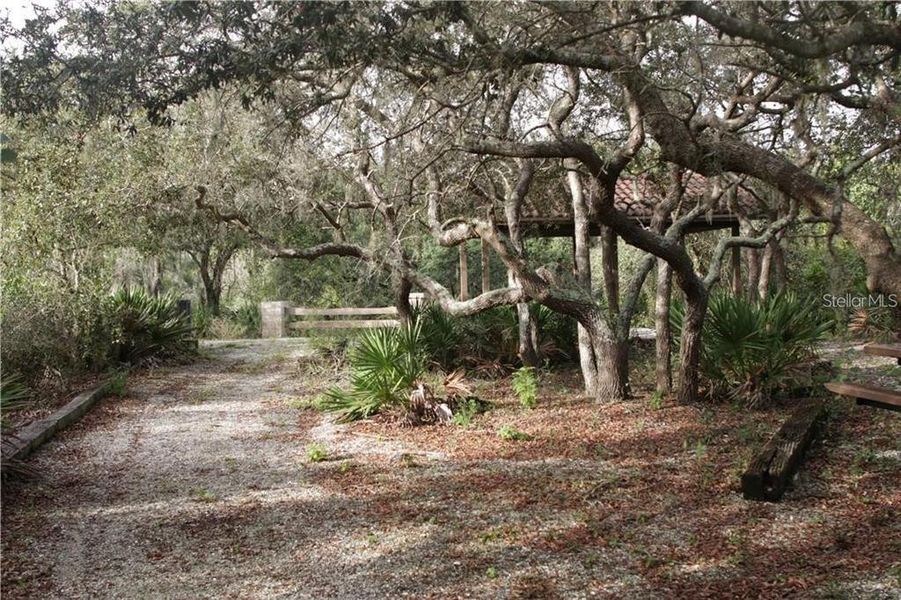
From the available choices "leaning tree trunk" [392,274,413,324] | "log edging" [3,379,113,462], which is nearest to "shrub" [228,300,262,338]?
"leaning tree trunk" [392,274,413,324]

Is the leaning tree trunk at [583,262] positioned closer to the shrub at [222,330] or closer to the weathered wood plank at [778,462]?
the weathered wood plank at [778,462]

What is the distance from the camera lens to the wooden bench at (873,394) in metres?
5.12

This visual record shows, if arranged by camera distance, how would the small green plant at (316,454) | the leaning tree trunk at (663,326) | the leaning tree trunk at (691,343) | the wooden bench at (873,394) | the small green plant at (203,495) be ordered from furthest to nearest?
the leaning tree trunk at (663,326) < the leaning tree trunk at (691,343) < the small green plant at (316,454) < the small green plant at (203,495) < the wooden bench at (873,394)

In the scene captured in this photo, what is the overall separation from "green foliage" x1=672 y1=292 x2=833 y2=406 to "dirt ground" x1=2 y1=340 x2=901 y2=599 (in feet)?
1.31

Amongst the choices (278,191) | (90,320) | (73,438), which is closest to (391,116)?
(278,191)

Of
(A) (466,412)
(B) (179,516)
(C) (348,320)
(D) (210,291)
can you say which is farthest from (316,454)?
(D) (210,291)

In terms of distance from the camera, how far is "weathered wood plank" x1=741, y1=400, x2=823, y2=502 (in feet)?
18.9

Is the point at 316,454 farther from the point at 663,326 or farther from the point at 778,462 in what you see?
the point at 663,326

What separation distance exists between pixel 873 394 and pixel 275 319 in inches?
696

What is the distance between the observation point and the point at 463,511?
5.83 m

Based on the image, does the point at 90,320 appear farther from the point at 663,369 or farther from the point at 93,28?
the point at 663,369

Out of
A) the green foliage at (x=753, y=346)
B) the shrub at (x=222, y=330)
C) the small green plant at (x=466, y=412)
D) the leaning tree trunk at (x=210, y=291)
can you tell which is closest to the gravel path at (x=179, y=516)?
the small green plant at (x=466, y=412)

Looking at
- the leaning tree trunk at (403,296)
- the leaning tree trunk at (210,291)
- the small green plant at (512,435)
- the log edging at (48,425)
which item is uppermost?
the leaning tree trunk at (210,291)

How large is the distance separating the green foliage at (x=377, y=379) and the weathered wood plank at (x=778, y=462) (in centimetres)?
427
